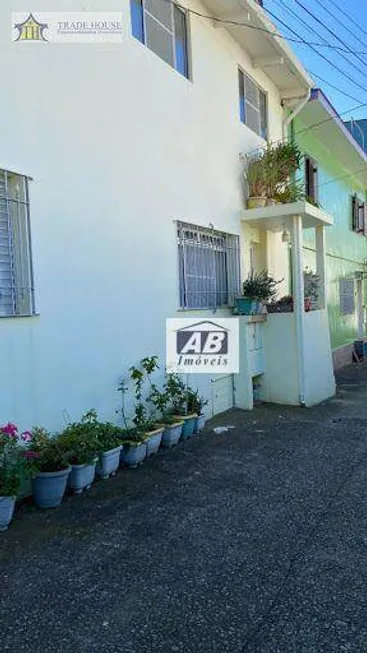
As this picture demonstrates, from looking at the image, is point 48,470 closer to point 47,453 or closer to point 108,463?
point 47,453

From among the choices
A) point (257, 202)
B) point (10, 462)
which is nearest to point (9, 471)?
point (10, 462)

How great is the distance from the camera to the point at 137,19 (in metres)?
5.80

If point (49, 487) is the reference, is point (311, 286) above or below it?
above

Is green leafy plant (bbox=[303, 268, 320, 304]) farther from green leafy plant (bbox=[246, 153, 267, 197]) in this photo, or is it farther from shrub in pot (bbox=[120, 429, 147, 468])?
shrub in pot (bbox=[120, 429, 147, 468])

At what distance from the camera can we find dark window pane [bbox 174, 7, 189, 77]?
6.65 metres

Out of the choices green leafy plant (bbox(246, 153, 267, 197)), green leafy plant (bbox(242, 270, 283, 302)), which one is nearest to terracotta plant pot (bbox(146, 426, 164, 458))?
green leafy plant (bbox(242, 270, 283, 302))

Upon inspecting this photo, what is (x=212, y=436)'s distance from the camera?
20.7 ft

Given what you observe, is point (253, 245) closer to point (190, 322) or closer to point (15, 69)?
point (190, 322)

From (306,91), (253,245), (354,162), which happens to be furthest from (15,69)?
(354,162)

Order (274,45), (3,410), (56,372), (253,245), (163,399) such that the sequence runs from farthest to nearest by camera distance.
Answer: (253,245), (274,45), (163,399), (56,372), (3,410)

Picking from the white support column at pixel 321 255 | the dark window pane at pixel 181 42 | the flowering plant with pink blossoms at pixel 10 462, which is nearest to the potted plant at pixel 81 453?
the flowering plant with pink blossoms at pixel 10 462

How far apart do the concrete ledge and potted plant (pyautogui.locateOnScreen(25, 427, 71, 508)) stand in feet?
31.8

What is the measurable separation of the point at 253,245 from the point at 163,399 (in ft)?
14.0

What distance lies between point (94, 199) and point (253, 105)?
5463mm
